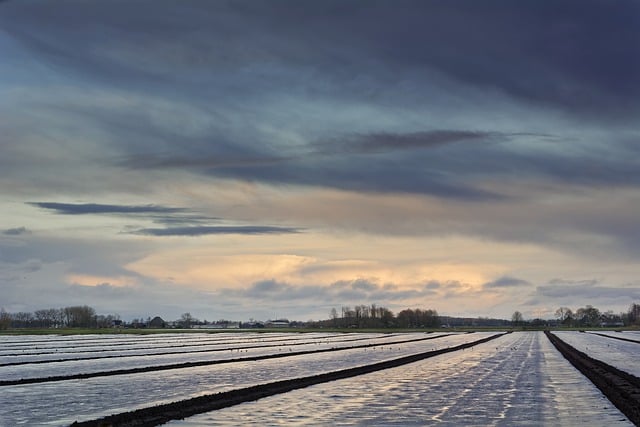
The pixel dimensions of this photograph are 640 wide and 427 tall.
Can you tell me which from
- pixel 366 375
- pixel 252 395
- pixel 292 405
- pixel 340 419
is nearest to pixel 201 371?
pixel 366 375

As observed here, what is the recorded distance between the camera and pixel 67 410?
2325 centimetres

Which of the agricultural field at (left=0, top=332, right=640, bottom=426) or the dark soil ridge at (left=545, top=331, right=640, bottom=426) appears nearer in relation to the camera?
the agricultural field at (left=0, top=332, right=640, bottom=426)

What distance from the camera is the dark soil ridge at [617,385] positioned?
2367 centimetres

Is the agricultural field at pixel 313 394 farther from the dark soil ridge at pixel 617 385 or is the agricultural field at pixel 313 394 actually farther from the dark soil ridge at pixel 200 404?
the dark soil ridge at pixel 617 385

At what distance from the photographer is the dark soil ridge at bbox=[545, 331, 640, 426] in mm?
23670

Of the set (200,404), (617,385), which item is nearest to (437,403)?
(200,404)

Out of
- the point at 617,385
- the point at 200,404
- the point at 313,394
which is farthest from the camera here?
the point at 617,385

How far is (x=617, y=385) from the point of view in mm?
32094

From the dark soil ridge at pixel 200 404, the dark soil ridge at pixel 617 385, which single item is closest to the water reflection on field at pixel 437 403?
the dark soil ridge at pixel 617 385

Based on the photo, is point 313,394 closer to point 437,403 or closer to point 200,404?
point 200,404

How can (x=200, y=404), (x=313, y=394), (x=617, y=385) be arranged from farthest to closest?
(x=617, y=385) → (x=313, y=394) → (x=200, y=404)

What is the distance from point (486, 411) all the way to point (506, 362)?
1023 inches

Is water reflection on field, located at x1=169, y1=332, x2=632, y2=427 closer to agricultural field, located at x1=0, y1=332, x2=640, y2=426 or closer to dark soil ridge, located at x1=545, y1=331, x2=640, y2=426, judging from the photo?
agricultural field, located at x1=0, y1=332, x2=640, y2=426

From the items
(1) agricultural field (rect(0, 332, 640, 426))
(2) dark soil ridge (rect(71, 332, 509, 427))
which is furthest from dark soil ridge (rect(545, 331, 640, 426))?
(2) dark soil ridge (rect(71, 332, 509, 427))
